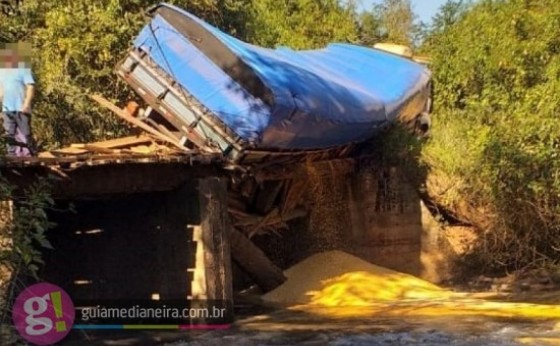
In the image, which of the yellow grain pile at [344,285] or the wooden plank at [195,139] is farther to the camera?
the yellow grain pile at [344,285]

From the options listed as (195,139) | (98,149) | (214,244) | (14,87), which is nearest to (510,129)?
(195,139)

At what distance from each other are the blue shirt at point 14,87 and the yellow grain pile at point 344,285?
472 cm

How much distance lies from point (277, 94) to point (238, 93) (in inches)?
21.5

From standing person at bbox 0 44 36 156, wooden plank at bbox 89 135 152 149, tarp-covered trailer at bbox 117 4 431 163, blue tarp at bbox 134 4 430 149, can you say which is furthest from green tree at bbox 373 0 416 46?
standing person at bbox 0 44 36 156

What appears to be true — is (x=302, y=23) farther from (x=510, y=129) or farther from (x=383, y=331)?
(x=383, y=331)

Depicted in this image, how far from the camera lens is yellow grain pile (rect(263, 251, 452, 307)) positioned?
10.7m

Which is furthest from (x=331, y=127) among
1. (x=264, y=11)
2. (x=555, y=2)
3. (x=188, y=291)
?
(x=264, y=11)

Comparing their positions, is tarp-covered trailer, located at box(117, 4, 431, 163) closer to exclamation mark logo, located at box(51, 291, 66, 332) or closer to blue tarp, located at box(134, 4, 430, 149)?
blue tarp, located at box(134, 4, 430, 149)

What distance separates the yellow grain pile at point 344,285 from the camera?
35.2 ft

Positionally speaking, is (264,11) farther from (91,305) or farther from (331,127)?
(91,305)

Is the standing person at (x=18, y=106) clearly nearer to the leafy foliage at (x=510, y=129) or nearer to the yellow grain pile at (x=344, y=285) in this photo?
the yellow grain pile at (x=344, y=285)

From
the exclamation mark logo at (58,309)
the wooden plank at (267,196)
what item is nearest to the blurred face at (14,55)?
the exclamation mark logo at (58,309)

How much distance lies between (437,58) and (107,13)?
635 centimetres

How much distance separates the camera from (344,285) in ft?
36.3
